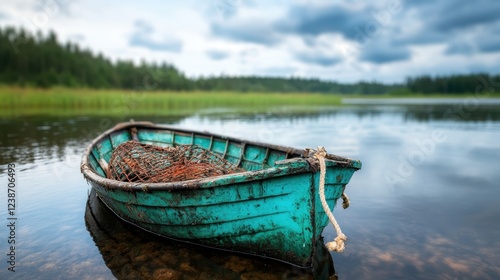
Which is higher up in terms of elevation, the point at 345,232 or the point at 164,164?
the point at 164,164

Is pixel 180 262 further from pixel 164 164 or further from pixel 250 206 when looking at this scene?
pixel 164 164

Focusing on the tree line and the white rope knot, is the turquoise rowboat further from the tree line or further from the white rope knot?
the tree line

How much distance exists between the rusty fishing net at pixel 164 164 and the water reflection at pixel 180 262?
949mm

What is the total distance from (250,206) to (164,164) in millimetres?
2550

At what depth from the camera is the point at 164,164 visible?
19.6ft

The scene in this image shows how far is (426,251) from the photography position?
4625mm

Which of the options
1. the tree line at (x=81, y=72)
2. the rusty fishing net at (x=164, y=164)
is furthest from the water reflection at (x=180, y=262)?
the tree line at (x=81, y=72)

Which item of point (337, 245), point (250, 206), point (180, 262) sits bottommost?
point (180, 262)

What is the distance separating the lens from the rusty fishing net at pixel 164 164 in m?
5.28

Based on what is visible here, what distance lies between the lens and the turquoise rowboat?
12.3ft

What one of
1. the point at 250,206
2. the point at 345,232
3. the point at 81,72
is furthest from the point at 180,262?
the point at 81,72

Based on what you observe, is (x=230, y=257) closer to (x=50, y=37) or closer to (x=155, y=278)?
(x=155, y=278)

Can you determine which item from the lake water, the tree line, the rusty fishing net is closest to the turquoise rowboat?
the lake water

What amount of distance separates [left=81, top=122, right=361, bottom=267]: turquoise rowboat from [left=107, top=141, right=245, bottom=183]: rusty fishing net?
71cm
